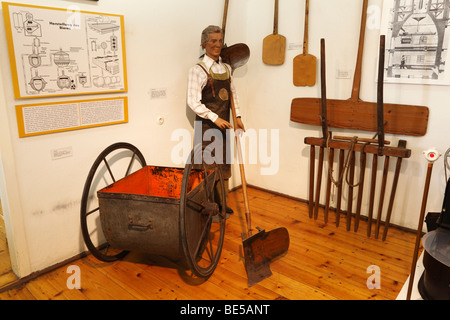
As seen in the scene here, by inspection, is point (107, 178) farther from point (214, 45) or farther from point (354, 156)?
point (354, 156)

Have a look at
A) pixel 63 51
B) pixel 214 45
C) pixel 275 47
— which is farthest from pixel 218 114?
pixel 63 51

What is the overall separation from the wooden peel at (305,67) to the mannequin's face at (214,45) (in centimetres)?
74

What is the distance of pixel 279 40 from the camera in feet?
10.3

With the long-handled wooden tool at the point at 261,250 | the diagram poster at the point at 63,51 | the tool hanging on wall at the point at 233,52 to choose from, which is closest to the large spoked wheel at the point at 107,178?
the diagram poster at the point at 63,51

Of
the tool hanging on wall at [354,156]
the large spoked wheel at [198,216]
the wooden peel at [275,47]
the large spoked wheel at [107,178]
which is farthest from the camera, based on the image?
the wooden peel at [275,47]

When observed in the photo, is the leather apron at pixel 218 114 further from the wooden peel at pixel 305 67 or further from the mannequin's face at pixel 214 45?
the wooden peel at pixel 305 67

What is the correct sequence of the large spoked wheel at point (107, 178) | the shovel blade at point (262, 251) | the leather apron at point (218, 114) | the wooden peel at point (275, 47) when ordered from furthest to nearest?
1. the wooden peel at point (275, 47)
2. the leather apron at point (218, 114)
3. the large spoked wheel at point (107, 178)
4. the shovel blade at point (262, 251)

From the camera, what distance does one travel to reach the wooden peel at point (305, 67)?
3.00m

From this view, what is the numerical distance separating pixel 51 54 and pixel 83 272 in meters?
1.32

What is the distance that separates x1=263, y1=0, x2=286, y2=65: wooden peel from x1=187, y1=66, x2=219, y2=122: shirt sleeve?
2.66 ft

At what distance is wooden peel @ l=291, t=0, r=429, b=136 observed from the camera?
2594 mm

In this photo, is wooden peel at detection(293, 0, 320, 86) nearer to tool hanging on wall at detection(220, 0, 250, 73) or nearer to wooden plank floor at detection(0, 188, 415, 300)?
tool hanging on wall at detection(220, 0, 250, 73)

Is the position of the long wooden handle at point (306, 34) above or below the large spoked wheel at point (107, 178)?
above
